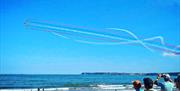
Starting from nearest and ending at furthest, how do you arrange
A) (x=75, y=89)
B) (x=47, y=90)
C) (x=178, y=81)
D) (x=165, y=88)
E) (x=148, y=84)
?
(x=178, y=81), (x=148, y=84), (x=165, y=88), (x=47, y=90), (x=75, y=89)

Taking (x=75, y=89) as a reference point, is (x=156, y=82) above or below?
below

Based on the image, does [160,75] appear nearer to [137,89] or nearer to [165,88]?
[165,88]

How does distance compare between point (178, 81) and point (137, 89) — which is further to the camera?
point (137, 89)

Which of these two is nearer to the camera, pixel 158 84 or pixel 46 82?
pixel 158 84

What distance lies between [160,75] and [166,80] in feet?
2.13

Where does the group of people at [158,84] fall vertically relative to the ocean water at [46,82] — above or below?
below

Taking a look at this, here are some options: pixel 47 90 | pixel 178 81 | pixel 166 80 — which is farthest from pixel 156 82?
pixel 47 90

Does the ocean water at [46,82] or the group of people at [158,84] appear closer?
the group of people at [158,84]

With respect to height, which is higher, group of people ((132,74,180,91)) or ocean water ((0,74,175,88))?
ocean water ((0,74,175,88))

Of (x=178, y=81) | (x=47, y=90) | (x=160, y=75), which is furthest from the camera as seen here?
(x=47, y=90)

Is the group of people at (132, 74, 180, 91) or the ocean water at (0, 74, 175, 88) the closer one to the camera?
the group of people at (132, 74, 180, 91)

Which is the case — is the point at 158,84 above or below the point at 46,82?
below

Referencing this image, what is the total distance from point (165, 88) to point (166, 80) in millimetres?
254

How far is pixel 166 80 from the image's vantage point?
24.7 feet
